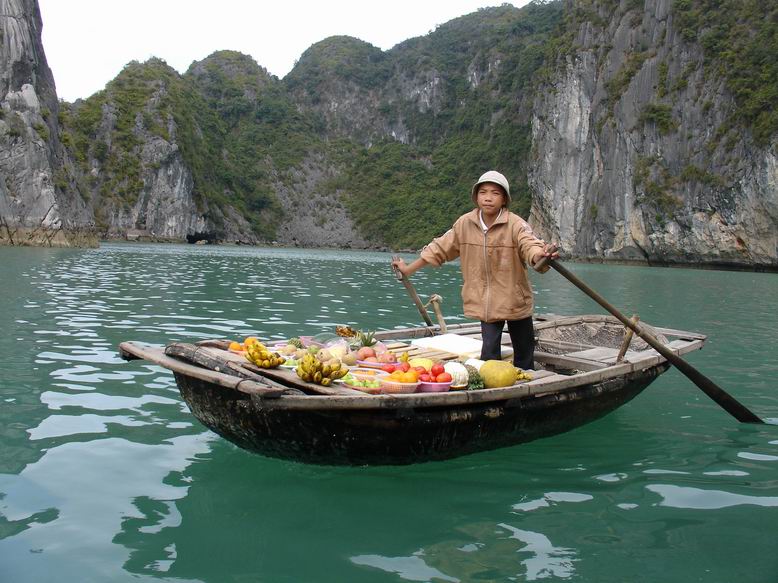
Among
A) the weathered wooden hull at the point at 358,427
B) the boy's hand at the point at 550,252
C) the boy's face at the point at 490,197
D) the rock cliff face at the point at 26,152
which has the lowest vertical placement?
the weathered wooden hull at the point at 358,427

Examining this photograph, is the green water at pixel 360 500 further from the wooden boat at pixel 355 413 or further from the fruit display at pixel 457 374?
the fruit display at pixel 457 374

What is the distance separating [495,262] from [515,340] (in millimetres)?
840

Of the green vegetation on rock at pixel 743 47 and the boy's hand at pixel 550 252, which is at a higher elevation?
the green vegetation on rock at pixel 743 47

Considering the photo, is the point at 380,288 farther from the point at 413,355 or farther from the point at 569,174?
the point at 569,174

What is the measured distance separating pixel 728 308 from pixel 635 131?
42088mm

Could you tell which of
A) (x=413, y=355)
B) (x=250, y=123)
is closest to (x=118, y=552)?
(x=413, y=355)

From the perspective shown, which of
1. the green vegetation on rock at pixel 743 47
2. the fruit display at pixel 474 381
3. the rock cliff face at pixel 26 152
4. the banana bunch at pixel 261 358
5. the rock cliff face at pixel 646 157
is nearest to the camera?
the banana bunch at pixel 261 358

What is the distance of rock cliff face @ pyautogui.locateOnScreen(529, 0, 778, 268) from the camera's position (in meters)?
46.8

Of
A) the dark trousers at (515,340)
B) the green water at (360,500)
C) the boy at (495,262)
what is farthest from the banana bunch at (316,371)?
the dark trousers at (515,340)

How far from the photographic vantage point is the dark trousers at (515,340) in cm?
583

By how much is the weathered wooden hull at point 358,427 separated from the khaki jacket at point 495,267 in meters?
0.93

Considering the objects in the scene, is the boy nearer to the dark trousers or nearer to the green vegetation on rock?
the dark trousers

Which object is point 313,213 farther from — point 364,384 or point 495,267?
point 364,384

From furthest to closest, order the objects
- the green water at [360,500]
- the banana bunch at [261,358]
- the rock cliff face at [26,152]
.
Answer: the rock cliff face at [26,152] → the banana bunch at [261,358] → the green water at [360,500]
